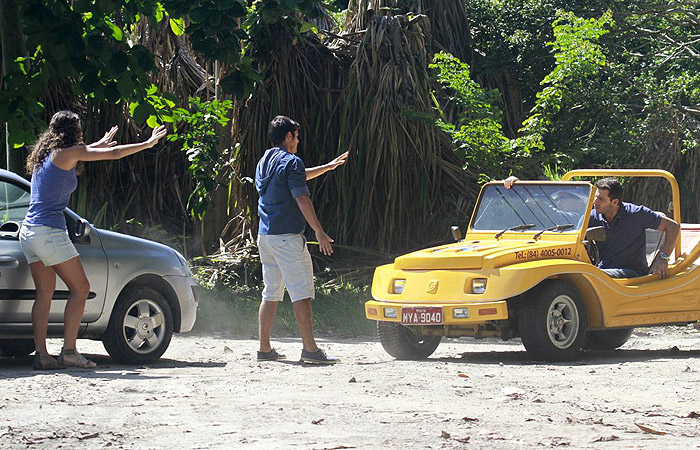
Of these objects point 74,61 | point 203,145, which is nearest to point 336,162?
point 74,61

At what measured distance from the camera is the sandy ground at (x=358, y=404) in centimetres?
607

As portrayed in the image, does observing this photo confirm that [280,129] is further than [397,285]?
No

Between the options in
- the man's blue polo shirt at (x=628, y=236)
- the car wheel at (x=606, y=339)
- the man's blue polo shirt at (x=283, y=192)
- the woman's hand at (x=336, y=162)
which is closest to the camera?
the man's blue polo shirt at (x=283, y=192)

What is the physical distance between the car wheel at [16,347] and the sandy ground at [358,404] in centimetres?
59

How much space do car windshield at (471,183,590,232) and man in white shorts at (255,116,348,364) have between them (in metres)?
2.17

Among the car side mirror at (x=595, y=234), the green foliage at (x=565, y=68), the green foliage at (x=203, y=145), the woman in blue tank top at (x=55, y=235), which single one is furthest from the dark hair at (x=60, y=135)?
the green foliage at (x=565, y=68)

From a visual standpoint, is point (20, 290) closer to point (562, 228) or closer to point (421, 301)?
point (421, 301)

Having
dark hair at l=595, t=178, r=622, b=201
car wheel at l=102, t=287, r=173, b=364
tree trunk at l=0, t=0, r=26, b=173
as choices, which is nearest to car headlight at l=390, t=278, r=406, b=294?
car wheel at l=102, t=287, r=173, b=364

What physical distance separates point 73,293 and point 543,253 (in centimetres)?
392

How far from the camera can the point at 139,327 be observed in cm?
971

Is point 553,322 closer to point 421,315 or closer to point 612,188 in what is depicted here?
point 421,315

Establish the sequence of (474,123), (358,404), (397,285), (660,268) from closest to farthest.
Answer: (358,404)
(397,285)
(660,268)
(474,123)

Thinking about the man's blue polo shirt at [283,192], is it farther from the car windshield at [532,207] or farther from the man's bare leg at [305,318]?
the car windshield at [532,207]

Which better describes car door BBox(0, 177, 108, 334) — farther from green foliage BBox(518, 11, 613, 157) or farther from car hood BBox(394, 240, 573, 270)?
green foliage BBox(518, 11, 613, 157)
